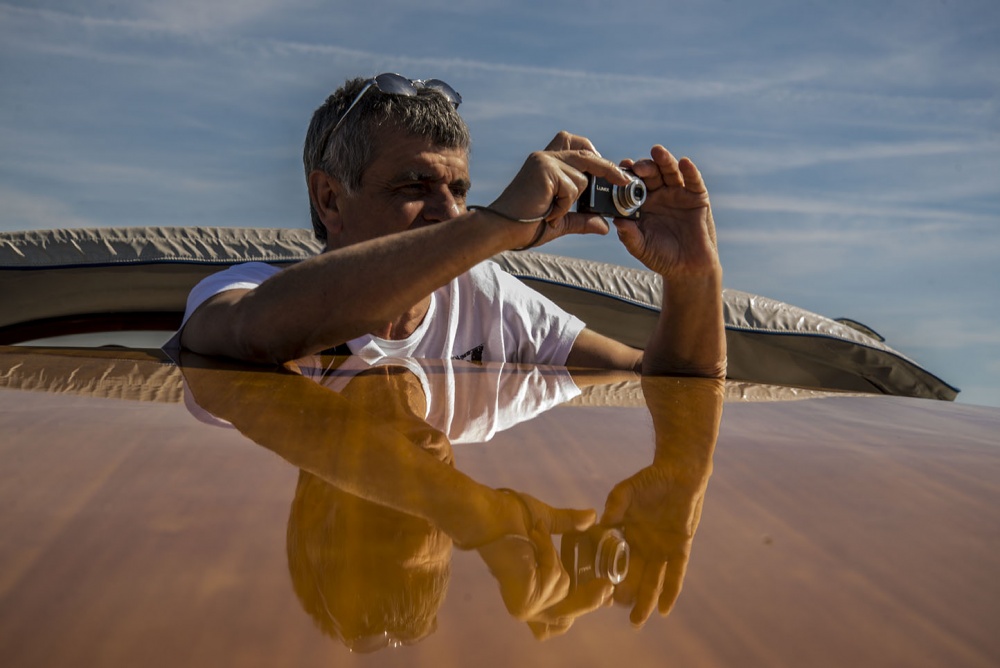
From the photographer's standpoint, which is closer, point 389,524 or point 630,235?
point 389,524

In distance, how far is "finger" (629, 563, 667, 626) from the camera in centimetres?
29

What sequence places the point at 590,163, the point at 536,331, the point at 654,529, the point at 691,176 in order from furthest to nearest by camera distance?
the point at 536,331
the point at 691,176
the point at 590,163
the point at 654,529

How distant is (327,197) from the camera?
207cm

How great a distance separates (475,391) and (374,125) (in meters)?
1.19

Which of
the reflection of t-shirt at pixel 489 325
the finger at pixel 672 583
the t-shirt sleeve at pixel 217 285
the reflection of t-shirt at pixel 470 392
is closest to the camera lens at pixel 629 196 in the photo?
the reflection of t-shirt at pixel 470 392

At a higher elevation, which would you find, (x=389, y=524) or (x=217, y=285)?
(x=389, y=524)

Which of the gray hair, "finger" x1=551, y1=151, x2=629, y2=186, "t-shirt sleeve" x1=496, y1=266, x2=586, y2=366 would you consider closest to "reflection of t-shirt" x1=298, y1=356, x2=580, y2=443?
"finger" x1=551, y1=151, x2=629, y2=186

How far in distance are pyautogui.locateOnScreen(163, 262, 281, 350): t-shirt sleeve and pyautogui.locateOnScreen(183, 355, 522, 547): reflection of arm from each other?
2.96 feet

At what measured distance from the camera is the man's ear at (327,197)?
203 cm

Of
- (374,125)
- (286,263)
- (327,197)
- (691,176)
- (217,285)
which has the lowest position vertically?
(286,263)

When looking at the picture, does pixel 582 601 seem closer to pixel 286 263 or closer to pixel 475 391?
pixel 475 391

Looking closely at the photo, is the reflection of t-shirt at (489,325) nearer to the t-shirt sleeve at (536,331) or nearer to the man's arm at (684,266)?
the t-shirt sleeve at (536,331)

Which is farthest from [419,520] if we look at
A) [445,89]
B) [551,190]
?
[445,89]

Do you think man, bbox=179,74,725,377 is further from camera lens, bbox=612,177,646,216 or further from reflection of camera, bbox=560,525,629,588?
reflection of camera, bbox=560,525,629,588
